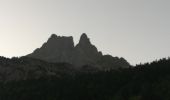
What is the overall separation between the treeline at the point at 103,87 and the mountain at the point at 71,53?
2586 inches

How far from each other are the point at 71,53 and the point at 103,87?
3865 inches

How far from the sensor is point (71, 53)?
183 m

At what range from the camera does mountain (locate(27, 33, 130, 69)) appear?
17350cm

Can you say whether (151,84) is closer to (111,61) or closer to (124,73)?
(124,73)

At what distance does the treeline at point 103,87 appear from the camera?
7506 cm

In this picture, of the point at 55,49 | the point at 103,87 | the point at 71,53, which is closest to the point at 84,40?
the point at 71,53

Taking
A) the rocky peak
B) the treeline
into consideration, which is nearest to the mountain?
the rocky peak

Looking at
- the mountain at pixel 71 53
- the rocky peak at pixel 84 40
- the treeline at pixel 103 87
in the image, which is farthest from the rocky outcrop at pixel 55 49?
the treeline at pixel 103 87

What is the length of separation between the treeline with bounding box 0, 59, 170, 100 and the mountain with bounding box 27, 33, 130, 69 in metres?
65.7

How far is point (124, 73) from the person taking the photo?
97000mm

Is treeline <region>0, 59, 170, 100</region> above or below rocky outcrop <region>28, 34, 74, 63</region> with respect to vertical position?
below

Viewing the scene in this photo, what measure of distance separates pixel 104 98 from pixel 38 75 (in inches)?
1962

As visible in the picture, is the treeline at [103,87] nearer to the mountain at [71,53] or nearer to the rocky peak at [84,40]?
the mountain at [71,53]

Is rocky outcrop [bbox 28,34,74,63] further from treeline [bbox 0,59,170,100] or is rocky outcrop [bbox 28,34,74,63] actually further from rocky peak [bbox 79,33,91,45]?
treeline [bbox 0,59,170,100]
